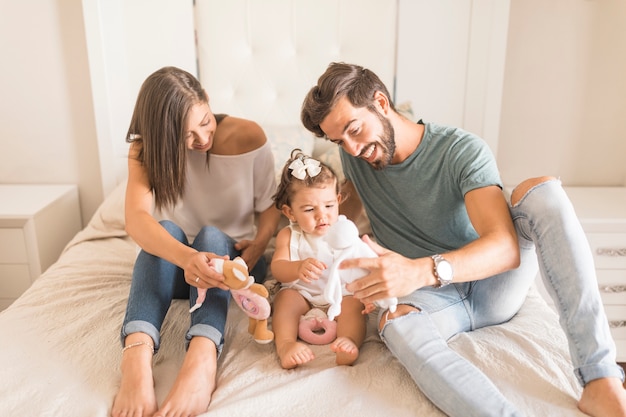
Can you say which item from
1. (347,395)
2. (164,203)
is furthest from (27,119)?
Result: (347,395)

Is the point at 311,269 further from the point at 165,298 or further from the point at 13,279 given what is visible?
the point at 13,279

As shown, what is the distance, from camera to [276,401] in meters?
1.03

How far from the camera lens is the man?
1.02m

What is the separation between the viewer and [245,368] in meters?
1.16

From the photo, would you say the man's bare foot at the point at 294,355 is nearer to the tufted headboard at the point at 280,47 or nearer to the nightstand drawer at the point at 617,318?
the tufted headboard at the point at 280,47

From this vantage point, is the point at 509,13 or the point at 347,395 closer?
the point at 347,395

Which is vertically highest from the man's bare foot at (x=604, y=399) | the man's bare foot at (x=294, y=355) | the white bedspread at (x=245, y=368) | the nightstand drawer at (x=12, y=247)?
the man's bare foot at (x=604, y=399)

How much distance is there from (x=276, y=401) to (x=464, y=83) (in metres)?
1.64

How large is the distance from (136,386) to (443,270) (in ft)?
2.19

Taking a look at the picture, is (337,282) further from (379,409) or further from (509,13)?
(509,13)

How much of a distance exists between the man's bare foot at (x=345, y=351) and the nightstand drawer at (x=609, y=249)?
3.85ft

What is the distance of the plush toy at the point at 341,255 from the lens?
3.61 feet

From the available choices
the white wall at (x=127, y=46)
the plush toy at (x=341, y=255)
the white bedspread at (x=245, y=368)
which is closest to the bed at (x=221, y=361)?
the white bedspread at (x=245, y=368)

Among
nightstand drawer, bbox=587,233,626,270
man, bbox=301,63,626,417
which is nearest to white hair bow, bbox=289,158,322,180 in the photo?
man, bbox=301,63,626,417
